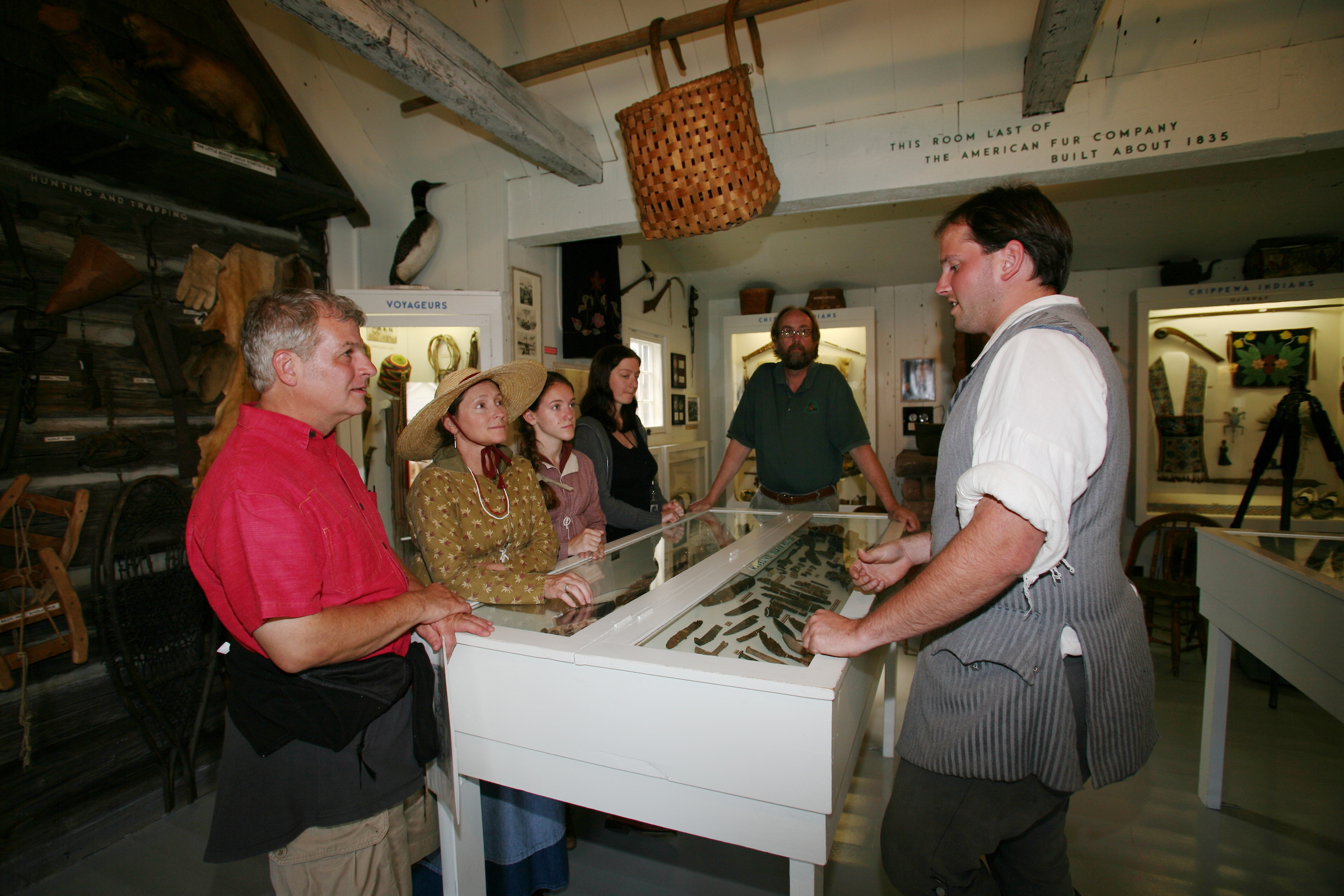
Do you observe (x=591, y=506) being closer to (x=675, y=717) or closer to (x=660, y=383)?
(x=675, y=717)

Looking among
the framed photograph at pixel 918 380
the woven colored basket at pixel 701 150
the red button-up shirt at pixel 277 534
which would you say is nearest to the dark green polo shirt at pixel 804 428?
the woven colored basket at pixel 701 150

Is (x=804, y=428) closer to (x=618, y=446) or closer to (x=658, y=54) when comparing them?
(x=618, y=446)

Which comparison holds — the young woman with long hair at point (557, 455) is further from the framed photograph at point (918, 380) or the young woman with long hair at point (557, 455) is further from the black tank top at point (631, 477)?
the framed photograph at point (918, 380)

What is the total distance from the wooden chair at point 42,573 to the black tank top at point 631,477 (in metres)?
2.10

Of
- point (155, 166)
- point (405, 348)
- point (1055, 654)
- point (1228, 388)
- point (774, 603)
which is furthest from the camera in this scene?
point (1228, 388)

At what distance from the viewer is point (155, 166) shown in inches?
99.7

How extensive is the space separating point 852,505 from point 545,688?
488 centimetres

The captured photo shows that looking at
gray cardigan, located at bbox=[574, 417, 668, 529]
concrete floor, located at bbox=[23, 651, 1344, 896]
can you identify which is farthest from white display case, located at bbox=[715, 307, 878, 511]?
concrete floor, located at bbox=[23, 651, 1344, 896]

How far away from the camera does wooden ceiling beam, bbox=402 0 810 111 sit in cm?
244

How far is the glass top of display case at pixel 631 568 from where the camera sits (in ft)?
4.88

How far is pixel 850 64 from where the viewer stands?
2.95 m

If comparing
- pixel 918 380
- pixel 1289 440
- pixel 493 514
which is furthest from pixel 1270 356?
pixel 493 514

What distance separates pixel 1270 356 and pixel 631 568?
17.7 feet

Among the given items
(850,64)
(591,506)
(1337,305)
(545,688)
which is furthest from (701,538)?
(1337,305)
